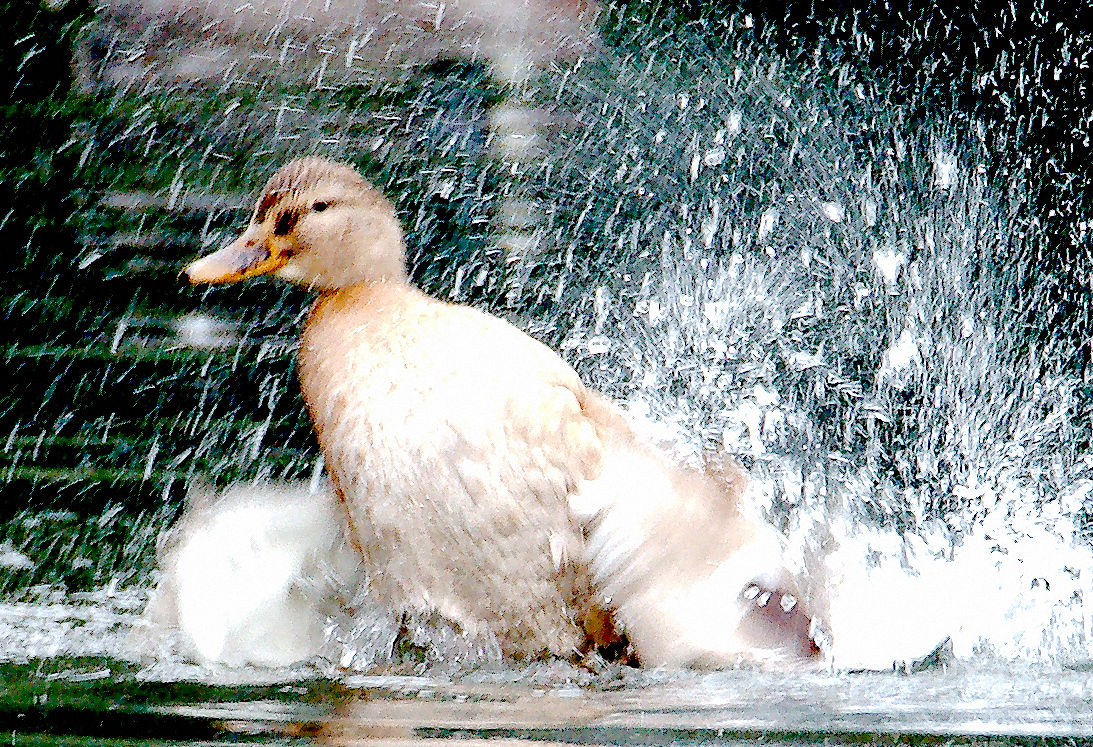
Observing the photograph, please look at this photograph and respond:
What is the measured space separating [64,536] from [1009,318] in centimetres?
255

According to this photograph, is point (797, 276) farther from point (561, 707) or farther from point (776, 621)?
point (561, 707)

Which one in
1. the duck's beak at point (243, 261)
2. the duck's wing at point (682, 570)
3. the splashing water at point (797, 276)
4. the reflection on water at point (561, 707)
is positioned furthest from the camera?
the splashing water at point (797, 276)

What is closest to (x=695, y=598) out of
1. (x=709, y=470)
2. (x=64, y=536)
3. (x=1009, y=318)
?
(x=709, y=470)

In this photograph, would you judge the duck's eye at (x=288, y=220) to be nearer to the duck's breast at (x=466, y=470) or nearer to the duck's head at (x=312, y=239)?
the duck's head at (x=312, y=239)

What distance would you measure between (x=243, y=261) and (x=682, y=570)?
42.7 inches

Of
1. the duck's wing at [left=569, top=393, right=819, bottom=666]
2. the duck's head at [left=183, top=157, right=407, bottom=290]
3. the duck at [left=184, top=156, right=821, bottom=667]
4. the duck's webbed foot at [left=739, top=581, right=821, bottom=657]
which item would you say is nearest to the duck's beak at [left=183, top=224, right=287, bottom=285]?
the duck's head at [left=183, top=157, right=407, bottom=290]

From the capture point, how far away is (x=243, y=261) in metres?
2.51

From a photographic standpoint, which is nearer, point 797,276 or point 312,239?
point 312,239

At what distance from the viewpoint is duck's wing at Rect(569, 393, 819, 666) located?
6.56 feet

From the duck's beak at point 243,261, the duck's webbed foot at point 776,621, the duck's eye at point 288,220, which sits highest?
the duck's eye at point 288,220

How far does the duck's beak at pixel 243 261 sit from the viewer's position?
8.21ft

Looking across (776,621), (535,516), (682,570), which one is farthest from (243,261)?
(776,621)

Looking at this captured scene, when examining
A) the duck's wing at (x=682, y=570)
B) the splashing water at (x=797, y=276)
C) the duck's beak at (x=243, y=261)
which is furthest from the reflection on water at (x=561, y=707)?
the splashing water at (x=797, y=276)

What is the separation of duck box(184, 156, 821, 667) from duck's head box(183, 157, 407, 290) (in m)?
0.35
